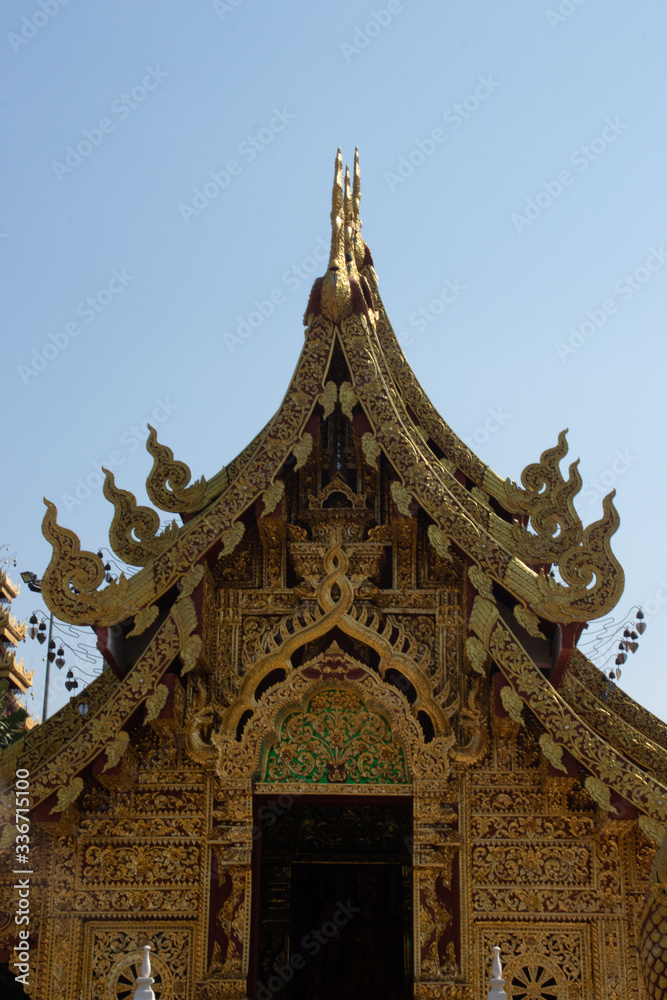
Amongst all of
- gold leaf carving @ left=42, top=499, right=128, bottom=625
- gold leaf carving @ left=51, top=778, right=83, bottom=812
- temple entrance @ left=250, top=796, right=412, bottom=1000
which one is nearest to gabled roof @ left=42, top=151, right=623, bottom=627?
gold leaf carving @ left=42, top=499, right=128, bottom=625

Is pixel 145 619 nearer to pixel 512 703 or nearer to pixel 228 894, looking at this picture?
pixel 228 894

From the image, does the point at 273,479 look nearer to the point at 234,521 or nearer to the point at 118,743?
the point at 234,521

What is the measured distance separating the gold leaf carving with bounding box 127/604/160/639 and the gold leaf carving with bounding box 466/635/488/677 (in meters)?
2.45

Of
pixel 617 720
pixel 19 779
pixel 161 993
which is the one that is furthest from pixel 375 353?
pixel 161 993

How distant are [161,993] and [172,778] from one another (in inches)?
62.2

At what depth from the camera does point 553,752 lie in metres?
8.86

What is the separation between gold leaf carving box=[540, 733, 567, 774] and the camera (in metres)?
8.84

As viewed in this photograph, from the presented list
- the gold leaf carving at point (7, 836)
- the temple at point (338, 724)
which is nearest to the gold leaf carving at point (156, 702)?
the temple at point (338, 724)

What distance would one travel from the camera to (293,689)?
9.43 m

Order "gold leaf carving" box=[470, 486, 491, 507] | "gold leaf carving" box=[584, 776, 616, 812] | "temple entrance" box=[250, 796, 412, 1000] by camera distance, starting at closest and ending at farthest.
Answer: "gold leaf carving" box=[584, 776, 616, 812], "gold leaf carving" box=[470, 486, 491, 507], "temple entrance" box=[250, 796, 412, 1000]

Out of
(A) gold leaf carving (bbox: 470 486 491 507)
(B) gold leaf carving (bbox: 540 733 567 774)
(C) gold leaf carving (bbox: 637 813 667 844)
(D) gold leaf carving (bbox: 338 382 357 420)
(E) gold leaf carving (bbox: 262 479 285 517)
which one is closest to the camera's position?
(C) gold leaf carving (bbox: 637 813 667 844)

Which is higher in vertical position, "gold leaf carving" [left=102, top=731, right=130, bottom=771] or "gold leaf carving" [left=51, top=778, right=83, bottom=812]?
"gold leaf carving" [left=102, top=731, right=130, bottom=771]

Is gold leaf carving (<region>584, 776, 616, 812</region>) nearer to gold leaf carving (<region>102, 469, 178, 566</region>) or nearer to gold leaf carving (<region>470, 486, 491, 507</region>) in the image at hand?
gold leaf carving (<region>470, 486, 491, 507</region>)

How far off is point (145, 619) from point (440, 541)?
2403 millimetres
